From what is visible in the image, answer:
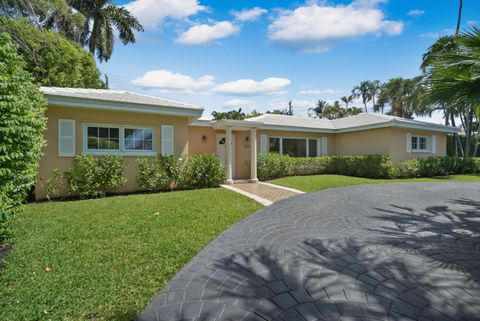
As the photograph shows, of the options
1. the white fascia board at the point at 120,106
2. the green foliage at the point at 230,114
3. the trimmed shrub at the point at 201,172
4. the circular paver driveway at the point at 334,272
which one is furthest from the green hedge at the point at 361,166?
the green foliage at the point at 230,114

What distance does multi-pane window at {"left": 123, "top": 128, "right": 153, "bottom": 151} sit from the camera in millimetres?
10422

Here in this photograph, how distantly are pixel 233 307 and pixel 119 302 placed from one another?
1.35m

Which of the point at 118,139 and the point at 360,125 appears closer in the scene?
the point at 118,139

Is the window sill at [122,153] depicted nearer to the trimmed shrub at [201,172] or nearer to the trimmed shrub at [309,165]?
the trimmed shrub at [201,172]

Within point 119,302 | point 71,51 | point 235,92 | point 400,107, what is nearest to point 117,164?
point 119,302

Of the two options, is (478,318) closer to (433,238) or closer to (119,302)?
(433,238)

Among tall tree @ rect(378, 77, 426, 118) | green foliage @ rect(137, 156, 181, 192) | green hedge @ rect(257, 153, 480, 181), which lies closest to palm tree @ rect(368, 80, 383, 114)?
tall tree @ rect(378, 77, 426, 118)

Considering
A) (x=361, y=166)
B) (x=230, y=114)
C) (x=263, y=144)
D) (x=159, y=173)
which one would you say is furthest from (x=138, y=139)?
(x=230, y=114)

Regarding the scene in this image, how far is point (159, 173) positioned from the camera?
1040 cm

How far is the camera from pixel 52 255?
162 inches

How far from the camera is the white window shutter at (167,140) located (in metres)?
10.8

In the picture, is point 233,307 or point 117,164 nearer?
point 233,307

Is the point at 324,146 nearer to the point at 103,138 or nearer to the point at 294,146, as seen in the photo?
the point at 294,146

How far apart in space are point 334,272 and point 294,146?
48.0 feet
